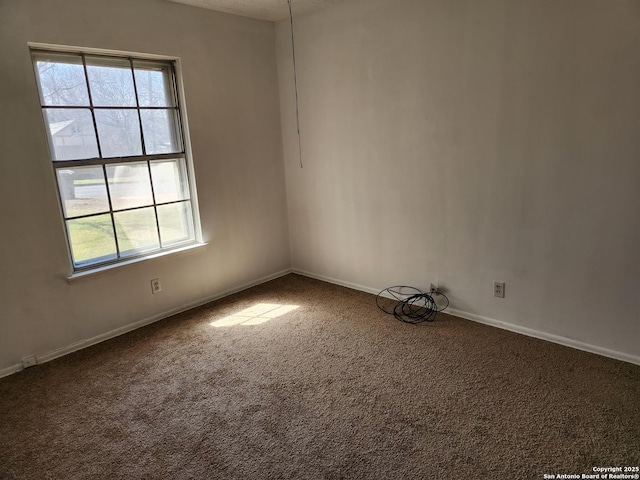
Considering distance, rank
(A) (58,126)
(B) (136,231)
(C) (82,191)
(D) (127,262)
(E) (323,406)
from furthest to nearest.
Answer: (B) (136,231), (D) (127,262), (C) (82,191), (A) (58,126), (E) (323,406)

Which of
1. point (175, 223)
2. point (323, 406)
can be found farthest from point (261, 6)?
point (323, 406)

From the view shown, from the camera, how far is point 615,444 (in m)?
1.84

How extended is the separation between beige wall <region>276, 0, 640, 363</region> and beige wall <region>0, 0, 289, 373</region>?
19.1 inches

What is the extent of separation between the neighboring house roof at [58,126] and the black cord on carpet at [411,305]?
8.87 ft

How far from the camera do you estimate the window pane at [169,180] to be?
131 inches

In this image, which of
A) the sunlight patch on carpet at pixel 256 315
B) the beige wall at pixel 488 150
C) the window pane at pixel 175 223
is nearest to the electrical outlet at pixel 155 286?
the window pane at pixel 175 223

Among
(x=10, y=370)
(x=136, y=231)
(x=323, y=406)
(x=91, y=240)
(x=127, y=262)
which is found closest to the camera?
(x=323, y=406)

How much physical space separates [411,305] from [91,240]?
8.38 feet

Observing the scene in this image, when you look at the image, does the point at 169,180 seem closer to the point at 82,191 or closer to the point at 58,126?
the point at 82,191

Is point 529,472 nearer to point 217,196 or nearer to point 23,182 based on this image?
point 217,196

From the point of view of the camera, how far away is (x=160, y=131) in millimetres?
3311

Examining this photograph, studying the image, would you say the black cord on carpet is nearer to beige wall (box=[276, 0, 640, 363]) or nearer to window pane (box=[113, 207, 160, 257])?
beige wall (box=[276, 0, 640, 363])

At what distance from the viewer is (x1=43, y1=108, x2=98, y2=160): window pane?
2750 mm

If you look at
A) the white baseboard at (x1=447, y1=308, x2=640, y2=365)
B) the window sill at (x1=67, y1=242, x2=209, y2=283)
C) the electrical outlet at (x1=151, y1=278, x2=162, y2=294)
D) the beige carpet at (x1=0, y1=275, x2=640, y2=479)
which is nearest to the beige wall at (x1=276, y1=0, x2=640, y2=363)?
the white baseboard at (x1=447, y1=308, x2=640, y2=365)
